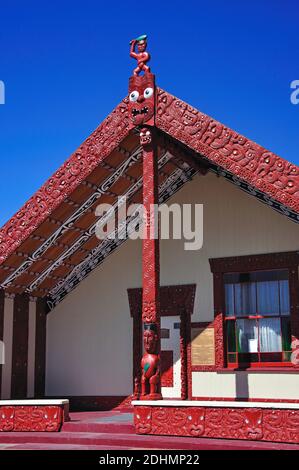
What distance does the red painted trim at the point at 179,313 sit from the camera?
1195 centimetres

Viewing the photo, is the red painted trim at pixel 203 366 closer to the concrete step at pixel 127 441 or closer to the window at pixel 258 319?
the window at pixel 258 319

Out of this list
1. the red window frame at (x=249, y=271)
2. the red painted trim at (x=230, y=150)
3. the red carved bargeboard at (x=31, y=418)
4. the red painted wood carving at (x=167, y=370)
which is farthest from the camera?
the red painted wood carving at (x=167, y=370)

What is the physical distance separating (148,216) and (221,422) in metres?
3.23

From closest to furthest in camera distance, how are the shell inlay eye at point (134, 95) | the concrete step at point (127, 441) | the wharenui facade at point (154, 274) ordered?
the concrete step at point (127, 441), the wharenui facade at point (154, 274), the shell inlay eye at point (134, 95)

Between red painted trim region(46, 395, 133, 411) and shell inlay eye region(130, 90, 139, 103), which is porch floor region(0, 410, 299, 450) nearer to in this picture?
red painted trim region(46, 395, 133, 411)

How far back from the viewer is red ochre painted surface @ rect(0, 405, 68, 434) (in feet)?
30.9

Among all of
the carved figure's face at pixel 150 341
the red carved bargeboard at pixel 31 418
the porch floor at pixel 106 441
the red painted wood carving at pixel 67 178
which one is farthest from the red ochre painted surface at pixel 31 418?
the red painted wood carving at pixel 67 178

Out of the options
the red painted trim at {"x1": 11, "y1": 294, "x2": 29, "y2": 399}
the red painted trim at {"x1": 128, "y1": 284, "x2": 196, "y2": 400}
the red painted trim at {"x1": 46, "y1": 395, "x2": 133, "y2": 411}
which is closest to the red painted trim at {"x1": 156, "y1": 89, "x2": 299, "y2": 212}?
the red painted trim at {"x1": 128, "y1": 284, "x2": 196, "y2": 400}

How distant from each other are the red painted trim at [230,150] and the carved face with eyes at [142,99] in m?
0.13

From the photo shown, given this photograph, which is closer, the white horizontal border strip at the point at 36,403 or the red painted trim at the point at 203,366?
the white horizontal border strip at the point at 36,403

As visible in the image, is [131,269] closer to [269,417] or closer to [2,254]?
[2,254]

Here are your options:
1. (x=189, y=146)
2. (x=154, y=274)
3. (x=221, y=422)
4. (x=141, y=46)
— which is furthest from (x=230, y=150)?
(x=221, y=422)

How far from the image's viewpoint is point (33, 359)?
43.4ft

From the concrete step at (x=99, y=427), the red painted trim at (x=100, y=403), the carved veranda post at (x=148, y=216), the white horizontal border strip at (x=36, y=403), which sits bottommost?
the concrete step at (x=99, y=427)
